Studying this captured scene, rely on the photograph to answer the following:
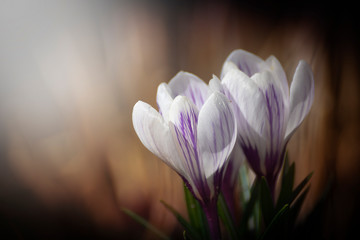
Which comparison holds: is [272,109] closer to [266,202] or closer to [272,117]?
[272,117]

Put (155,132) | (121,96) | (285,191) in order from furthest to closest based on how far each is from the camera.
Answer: (121,96) < (285,191) < (155,132)

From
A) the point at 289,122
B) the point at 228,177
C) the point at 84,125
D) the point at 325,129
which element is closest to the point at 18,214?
the point at 84,125

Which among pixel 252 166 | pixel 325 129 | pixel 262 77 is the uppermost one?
pixel 262 77

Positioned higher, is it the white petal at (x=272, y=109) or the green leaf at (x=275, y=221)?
the white petal at (x=272, y=109)

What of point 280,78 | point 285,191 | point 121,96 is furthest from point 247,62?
point 121,96

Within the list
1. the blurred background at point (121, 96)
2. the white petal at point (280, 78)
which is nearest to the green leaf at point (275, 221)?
the white petal at point (280, 78)

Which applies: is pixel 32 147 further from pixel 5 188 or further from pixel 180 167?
pixel 180 167

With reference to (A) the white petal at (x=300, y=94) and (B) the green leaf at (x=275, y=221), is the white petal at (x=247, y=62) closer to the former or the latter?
(A) the white petal at (x=300, y=94)
